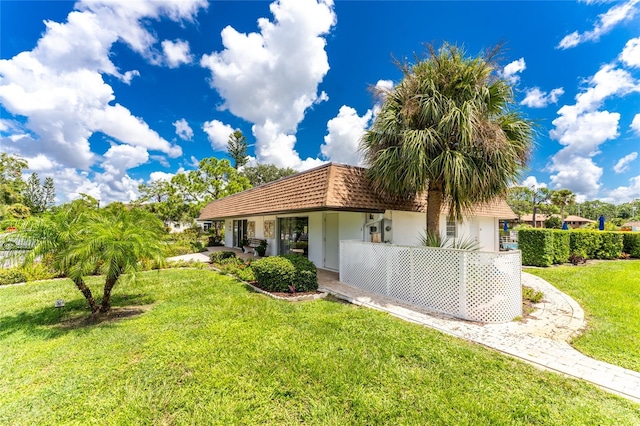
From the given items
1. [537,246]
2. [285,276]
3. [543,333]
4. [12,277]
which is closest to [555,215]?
[537,246]

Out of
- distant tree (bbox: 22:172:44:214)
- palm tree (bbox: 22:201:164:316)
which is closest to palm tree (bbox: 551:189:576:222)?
palm tree (bbox: 22:201:164:316)

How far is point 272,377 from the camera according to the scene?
3.48 metres

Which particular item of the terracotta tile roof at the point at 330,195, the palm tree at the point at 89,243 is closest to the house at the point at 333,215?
the terracotta tile roof at the point at 330,195

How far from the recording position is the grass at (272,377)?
2.83m

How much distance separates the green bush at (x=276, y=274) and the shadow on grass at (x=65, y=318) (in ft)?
10.1

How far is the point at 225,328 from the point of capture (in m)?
5.13

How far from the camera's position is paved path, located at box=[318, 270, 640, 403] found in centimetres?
355

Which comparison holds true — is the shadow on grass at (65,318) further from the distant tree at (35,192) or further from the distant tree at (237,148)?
the distant tree at (35,192)

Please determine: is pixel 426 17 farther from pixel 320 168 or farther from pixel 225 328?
pixel 225 328

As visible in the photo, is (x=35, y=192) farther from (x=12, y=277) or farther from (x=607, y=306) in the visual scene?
(x=607, y=306)

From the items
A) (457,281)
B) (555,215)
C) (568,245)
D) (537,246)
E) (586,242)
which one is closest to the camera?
(457,281)

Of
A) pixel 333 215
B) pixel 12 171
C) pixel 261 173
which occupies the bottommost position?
pixel 333 215

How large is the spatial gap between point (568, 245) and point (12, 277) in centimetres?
2550

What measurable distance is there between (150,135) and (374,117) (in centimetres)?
2296
